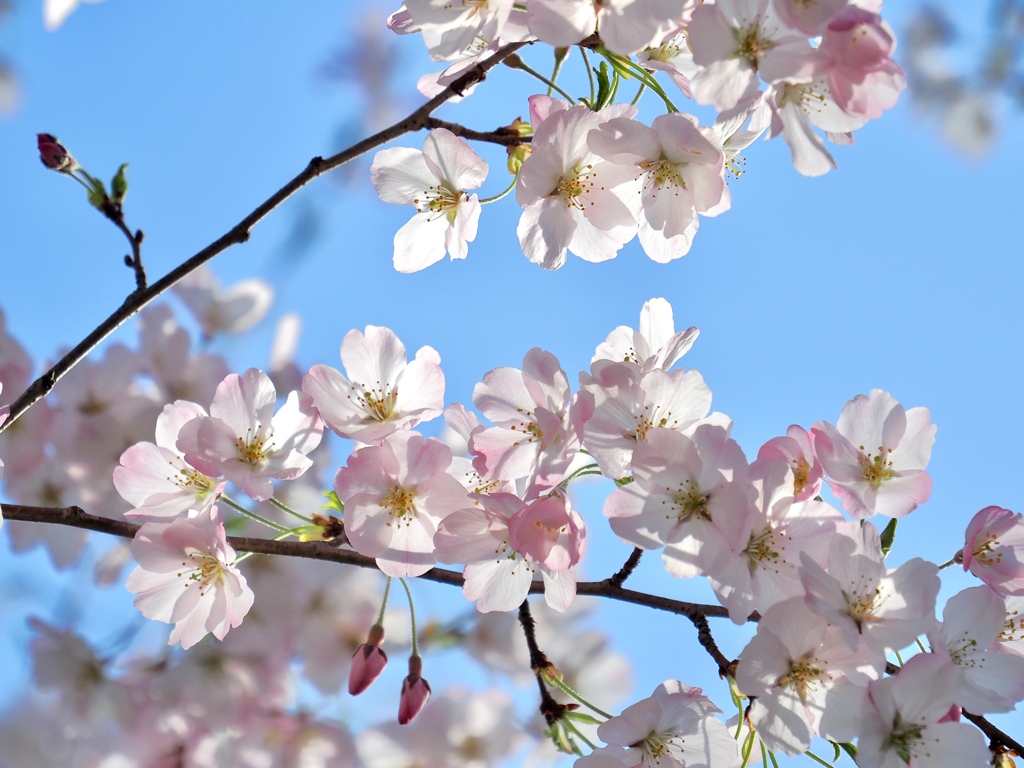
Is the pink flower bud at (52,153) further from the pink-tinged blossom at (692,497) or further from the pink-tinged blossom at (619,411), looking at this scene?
the pink-tinged blossom at (692,497)

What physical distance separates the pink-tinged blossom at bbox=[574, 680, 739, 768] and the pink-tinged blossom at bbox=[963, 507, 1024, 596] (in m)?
0.47

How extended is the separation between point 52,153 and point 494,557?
103 centimetres

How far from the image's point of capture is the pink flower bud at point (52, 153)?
1458mm

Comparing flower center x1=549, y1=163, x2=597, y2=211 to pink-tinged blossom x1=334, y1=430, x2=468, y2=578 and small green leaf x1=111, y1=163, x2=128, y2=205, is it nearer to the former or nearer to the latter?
pink-tinged blossom x1=334, y1=430, x2=468, y2=578

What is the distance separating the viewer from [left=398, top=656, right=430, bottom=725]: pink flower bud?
1.39 m

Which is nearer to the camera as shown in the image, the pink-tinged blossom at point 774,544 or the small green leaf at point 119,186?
the pink-tinged blossom at point 774,544

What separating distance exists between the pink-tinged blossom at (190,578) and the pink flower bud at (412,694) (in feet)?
0.97

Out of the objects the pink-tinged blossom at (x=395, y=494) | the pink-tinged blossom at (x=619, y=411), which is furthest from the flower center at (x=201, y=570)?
the pink-tinged blossom at (x=619, y=411)

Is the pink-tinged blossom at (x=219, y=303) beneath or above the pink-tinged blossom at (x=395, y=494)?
above

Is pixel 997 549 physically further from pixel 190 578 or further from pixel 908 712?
pixel 190 578

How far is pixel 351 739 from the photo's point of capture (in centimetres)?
224

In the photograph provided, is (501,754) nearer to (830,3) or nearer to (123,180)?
(123,180)

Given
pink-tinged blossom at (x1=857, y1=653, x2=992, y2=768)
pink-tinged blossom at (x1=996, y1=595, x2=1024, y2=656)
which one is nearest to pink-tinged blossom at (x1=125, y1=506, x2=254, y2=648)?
pink-tinged blossom at (x1=857, y1=653, x2=992, y2=768)

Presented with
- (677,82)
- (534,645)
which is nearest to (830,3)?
(677,82)
